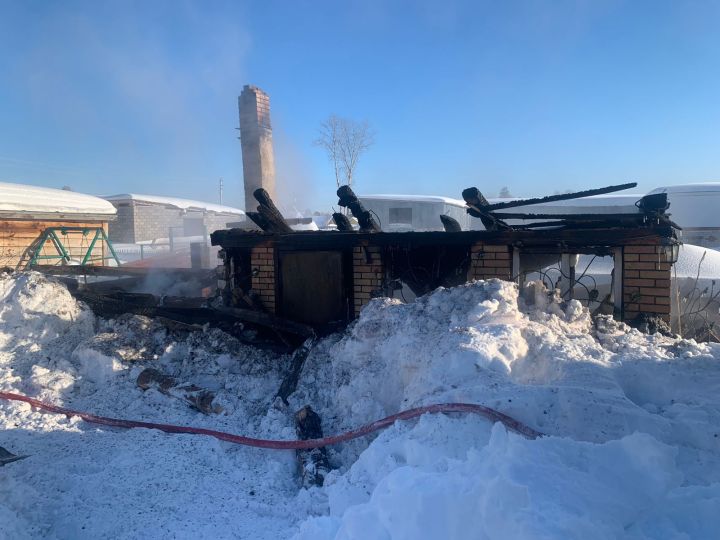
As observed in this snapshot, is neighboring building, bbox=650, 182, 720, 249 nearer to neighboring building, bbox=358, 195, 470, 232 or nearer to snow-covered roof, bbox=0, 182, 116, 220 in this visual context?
neighboring building, bbox=358, 195, 470, 232

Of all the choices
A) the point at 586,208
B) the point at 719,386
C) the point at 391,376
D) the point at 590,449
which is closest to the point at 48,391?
the point at 391,376

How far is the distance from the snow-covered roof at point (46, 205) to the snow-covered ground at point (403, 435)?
Result: 8.45 metres

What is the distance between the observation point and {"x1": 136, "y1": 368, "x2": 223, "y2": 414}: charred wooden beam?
464cm

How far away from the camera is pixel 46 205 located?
522 inches

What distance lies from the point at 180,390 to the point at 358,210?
3.07m

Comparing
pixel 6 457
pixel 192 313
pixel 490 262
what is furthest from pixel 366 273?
pixel 6 457

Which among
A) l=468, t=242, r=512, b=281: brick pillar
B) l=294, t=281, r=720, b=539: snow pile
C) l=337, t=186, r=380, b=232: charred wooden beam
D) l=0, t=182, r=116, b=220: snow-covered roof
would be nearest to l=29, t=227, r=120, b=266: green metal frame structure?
l=0, t=182, r=116, b=220: snow-covered roof

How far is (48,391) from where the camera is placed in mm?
4973

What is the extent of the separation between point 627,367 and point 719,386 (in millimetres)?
548

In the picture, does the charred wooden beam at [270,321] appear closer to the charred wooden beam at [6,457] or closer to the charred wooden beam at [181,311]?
the charred wooden beam at [181,311]

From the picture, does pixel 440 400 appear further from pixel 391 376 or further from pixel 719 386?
pixel 719 386

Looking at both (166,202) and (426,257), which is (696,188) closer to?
(426,257)

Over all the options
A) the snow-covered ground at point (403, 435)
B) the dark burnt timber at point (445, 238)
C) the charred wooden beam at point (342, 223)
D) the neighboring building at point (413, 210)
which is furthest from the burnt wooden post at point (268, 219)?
the neighboring building at point (413, 210)

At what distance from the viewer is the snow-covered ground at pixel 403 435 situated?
1.97m
